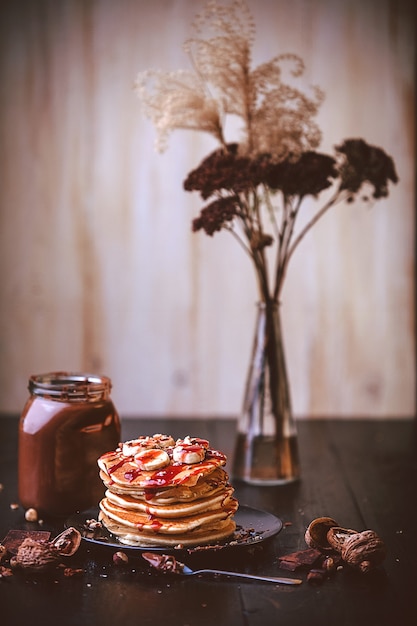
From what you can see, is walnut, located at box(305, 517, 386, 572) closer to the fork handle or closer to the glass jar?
the fork handle

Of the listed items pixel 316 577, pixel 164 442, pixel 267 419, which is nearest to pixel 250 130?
pixel 267 419

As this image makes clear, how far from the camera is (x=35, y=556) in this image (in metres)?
1.22

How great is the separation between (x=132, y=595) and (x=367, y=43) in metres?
1.90

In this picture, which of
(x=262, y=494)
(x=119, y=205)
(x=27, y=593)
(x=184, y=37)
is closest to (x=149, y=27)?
(x=184, y=37)

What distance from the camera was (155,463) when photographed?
4.23ft

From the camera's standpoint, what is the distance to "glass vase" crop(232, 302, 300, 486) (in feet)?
5.86

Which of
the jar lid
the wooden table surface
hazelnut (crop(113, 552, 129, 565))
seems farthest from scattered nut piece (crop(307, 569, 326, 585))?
the jar lid

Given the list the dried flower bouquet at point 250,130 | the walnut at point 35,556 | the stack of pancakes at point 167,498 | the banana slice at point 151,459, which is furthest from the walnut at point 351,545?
the dried flower bouquet at point 250,130

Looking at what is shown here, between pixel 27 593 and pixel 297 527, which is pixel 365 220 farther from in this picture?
pixel 27 593

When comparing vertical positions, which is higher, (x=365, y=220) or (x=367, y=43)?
(x=367, y=43)

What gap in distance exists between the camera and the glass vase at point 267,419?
5.86 ft

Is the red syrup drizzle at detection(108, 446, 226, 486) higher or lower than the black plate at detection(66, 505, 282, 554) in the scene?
higher

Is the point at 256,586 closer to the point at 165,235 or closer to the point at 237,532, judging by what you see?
the point at 237,532

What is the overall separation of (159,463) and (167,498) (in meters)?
0.05
